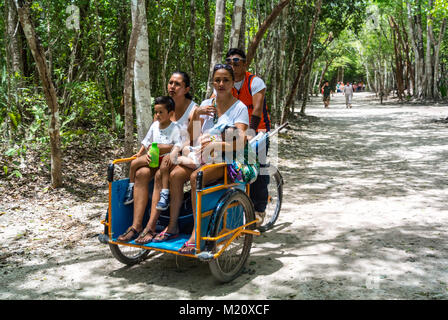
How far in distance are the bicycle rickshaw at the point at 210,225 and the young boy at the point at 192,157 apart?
0.70 feet

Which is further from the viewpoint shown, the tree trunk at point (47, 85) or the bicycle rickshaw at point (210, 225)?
the tree trunk at point (47, 85)

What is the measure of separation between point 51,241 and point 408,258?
3813 mm

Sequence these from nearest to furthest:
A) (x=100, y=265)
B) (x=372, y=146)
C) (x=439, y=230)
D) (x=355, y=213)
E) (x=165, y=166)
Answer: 1. (x=165, y=166)
2. (x=100, y=265)
3. (x=439, y=230)
4. (x=355, y=213)
5. (x=372, y=146)

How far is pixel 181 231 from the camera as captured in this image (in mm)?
4133

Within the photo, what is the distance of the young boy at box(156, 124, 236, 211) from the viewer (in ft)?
13.1

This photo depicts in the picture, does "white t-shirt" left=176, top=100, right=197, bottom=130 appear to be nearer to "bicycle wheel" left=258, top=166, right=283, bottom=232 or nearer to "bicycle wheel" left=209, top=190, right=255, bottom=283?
"bicycle wheel" left=209, top=190, right=255, bottom=283

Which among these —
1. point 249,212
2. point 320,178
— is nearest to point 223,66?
point 249,212

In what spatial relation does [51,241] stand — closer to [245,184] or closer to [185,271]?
[185,271]

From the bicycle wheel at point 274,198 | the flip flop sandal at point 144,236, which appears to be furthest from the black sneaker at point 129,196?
the bicycle wheel at point 274,198

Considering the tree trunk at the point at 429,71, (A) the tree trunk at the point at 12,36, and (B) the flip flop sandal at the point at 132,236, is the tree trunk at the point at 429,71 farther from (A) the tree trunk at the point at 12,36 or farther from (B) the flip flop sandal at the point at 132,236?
(B) the flip flop sandal at the point at 132,236

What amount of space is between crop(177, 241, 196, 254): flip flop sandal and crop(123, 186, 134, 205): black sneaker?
0.76 metres

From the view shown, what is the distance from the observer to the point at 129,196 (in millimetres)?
4191

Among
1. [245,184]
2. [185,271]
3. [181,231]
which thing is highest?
[245,184]

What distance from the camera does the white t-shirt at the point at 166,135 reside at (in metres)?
4.36
